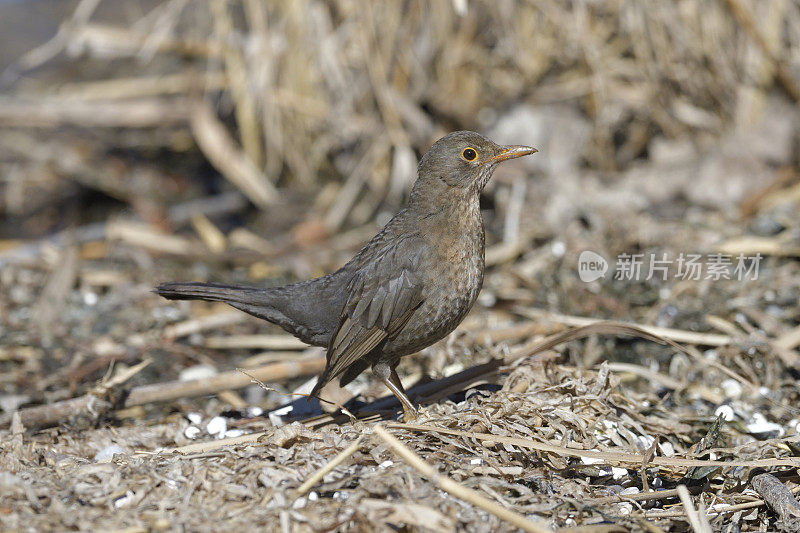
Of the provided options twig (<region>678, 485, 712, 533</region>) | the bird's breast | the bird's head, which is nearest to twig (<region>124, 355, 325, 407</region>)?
the bird's breast

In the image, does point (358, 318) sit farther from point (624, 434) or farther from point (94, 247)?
point (94, 247)

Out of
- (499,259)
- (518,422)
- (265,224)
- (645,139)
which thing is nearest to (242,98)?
(265,224)

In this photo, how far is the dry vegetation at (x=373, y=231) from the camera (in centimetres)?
265

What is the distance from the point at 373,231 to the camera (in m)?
6.11

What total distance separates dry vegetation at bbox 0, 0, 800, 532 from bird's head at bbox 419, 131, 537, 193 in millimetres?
790

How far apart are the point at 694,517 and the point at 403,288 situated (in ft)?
4.31

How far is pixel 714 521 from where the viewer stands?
8.94ft

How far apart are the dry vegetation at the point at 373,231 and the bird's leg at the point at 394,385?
13cm

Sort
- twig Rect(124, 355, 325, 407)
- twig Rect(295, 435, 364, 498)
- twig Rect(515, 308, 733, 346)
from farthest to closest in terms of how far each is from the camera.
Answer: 1. twig Rect(515, 308, 733, 346)
2. twig Rect(124, 355, 325, 407)
3. twig Rect(295, 435, 364, 498)

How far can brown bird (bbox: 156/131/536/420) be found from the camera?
3.19 metres

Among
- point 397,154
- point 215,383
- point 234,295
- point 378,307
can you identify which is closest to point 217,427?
point 215,383

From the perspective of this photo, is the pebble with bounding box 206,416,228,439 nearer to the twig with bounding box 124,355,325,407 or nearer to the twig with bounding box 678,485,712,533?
the twig with bounding box 124,355,325,407

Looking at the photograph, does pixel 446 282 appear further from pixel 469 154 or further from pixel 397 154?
pixel 397 154

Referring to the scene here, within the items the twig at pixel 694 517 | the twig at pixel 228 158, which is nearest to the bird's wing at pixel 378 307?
the twig at pixel 694 517
